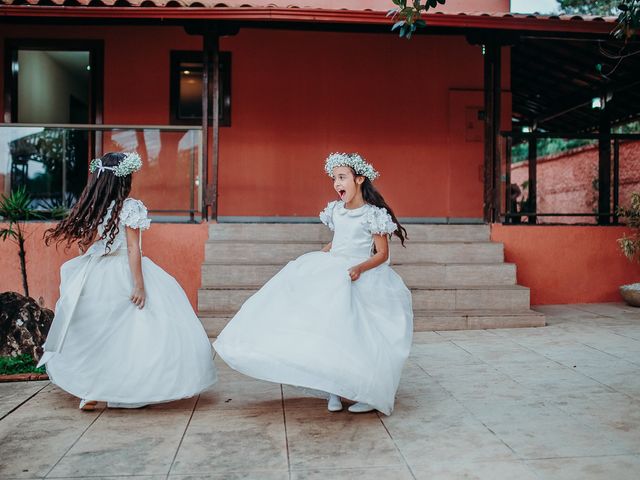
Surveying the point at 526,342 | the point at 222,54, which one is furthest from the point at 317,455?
the point at 222,54

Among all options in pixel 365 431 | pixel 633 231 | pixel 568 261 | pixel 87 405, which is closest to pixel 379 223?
pixel 365 431

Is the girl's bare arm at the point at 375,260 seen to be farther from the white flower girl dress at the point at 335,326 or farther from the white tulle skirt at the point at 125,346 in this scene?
the white tulle skirt at the point at 125,346

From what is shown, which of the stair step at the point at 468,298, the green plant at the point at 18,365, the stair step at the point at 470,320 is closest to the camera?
the green plant at the point at 18,365

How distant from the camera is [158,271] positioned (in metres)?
4.75

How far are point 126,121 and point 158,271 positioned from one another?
6745 mm

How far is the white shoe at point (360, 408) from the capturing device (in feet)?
14.2

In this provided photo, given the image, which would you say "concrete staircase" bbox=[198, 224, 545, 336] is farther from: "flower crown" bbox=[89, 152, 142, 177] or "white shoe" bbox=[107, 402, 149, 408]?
"flower crown" bbox=[89, 152, 142, 177]

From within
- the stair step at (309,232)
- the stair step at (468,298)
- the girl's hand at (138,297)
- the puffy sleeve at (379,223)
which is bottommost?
the stair step at (468,298)

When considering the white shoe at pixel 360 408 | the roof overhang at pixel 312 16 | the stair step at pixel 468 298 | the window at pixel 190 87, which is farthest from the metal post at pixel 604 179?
the white shoe at pixel 360 408

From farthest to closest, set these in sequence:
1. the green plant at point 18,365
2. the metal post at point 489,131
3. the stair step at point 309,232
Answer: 1. the metal post at point 489,131
2. the stair step at point 309,232
3. the green plant at point 18,365

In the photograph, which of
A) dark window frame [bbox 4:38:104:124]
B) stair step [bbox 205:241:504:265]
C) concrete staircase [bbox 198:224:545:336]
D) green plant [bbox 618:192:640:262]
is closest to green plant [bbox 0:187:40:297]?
concrete staircase [bbox 198:224:545:336]

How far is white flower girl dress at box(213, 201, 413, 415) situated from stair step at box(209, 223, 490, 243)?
161 inches

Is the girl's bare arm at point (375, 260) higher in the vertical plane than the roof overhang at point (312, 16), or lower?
lower

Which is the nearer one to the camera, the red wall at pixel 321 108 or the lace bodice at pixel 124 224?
the lace bodice at pixel 124 224
